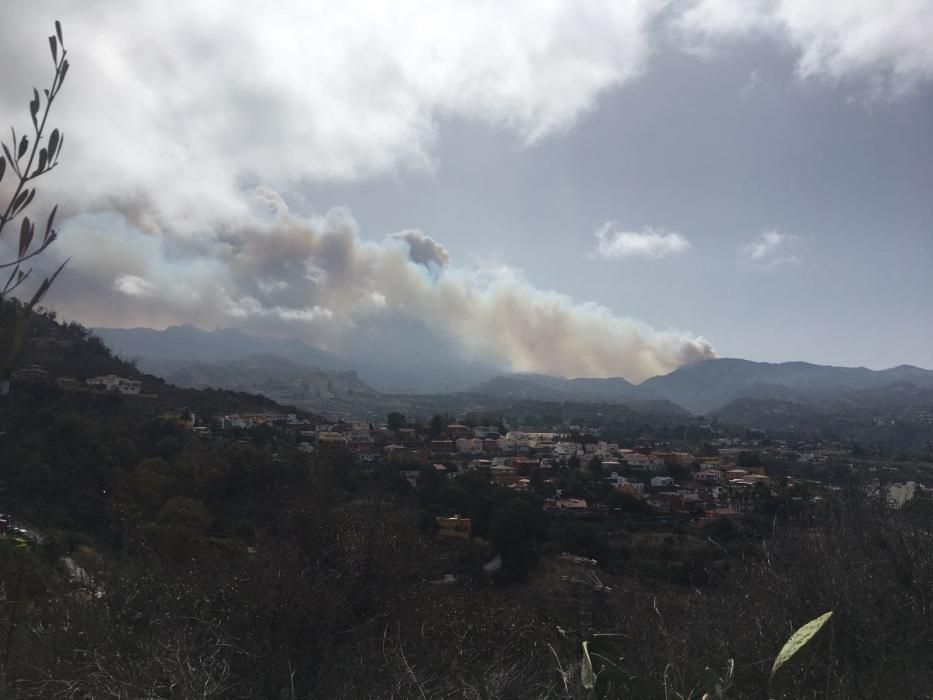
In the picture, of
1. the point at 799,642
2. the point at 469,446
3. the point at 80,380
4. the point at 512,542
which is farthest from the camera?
the point at 469,446

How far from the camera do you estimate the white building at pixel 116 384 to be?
1409 inches

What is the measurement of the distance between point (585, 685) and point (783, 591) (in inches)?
205

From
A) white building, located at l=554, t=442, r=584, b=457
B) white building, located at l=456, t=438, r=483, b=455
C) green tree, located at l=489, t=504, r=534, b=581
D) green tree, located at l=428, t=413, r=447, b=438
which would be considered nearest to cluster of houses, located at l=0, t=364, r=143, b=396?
green tree, located at l=428, t=413, r=447, b=438

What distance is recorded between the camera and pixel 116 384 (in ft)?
121

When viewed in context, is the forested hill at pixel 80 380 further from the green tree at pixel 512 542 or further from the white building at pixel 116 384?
the green tree at pixel 512 542

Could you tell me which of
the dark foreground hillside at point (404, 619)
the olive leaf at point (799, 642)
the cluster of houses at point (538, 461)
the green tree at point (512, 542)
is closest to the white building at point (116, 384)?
the cluster of houses at point (538, 461)

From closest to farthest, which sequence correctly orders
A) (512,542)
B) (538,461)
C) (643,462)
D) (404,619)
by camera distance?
(404,619) < (512,542) < (538,461) < (643,462)

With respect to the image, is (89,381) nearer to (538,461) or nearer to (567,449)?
(538,461)

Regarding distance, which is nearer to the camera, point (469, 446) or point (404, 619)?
point (404, 619)

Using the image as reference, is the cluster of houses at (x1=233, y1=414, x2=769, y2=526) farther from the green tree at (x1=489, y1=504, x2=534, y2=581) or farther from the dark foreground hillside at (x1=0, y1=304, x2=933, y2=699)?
the dark foreground hillside at (x1=0, y1=304, x2=933, y2=699)

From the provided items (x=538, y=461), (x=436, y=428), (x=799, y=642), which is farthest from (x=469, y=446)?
(x=799, y=642)

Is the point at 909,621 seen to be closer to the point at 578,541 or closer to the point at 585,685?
the point at 585,685

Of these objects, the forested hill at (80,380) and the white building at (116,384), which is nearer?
the forested hill at (80,380)

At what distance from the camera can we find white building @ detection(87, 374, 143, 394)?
35.8 m
